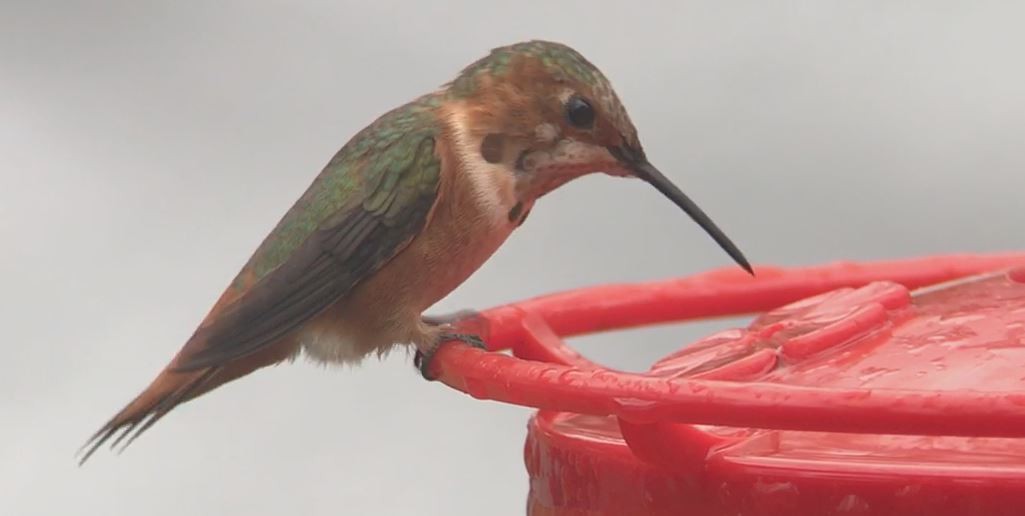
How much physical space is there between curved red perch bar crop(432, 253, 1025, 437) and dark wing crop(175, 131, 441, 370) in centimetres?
25

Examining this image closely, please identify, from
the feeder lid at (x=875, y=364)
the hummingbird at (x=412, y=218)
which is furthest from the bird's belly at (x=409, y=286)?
the feeder lid at (x=875, y=364)

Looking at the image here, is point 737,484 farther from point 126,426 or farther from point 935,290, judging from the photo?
point 126,426

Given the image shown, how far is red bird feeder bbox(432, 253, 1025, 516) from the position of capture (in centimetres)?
94

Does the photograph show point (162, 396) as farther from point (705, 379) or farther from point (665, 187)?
point (705, 379)

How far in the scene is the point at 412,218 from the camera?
6.09ft

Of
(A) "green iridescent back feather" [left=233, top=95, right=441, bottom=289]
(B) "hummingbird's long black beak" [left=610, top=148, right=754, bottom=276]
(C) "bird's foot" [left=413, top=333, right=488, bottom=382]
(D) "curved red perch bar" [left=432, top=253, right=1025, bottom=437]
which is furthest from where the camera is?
(A) "green iridescent back feather" [left=233, top=95, right=441, bottom=289]

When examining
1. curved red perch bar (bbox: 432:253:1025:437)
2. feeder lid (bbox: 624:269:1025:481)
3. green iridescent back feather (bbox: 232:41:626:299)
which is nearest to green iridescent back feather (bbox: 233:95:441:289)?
green iridescent back feather (bbox: 232:41:626:299)

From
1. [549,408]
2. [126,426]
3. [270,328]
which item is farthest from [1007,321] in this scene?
[126,426]

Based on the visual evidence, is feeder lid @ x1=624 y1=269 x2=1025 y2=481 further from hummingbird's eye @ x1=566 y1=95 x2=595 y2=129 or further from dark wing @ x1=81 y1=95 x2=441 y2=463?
dark wing @ x1=81 y1=95 x2=441 y2=463

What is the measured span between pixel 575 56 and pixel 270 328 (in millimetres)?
551

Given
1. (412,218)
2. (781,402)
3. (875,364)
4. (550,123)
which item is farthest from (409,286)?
(781,402)

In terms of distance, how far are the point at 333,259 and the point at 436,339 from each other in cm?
21

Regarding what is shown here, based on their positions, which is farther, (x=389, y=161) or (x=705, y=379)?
(x=389, y=161)

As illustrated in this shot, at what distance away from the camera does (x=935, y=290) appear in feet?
5.65
